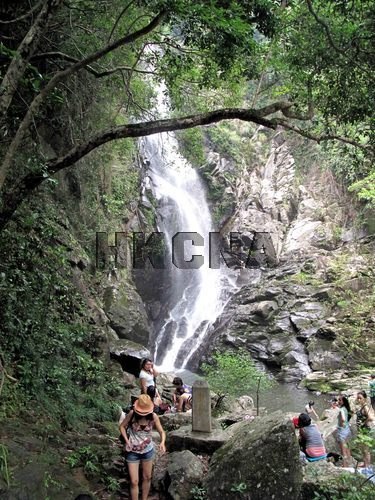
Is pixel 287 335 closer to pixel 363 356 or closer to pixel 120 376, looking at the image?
pixel 363 356

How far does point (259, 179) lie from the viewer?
31.0 meters

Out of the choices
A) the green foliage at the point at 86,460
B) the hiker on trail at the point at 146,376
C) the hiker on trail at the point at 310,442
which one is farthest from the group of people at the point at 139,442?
the hiker on trail at the point at 146,376

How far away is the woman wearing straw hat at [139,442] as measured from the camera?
181 inches

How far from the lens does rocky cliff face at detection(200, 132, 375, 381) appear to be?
1823cm

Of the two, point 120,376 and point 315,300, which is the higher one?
point 315,300

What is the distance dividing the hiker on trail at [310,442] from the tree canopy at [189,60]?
4.20 meters

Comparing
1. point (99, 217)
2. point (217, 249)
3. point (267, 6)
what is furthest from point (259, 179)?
point (267, 6)

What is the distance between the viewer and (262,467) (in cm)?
442

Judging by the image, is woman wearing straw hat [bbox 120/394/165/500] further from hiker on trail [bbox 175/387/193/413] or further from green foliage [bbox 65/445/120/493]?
hiker on trail [bbox 175/387/193/413]

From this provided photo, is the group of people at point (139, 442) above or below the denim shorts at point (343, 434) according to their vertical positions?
above

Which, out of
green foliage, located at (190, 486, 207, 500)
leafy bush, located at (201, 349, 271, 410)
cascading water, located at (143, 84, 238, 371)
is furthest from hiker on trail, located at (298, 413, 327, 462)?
cascading water, located at (143, 84, 238, 371)

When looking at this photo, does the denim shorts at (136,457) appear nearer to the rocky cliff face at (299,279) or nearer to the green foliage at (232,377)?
the green foliage at (232,377)

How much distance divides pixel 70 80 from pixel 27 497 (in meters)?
8.45

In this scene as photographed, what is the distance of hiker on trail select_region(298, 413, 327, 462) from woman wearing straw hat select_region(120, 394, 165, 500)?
2.88 m
